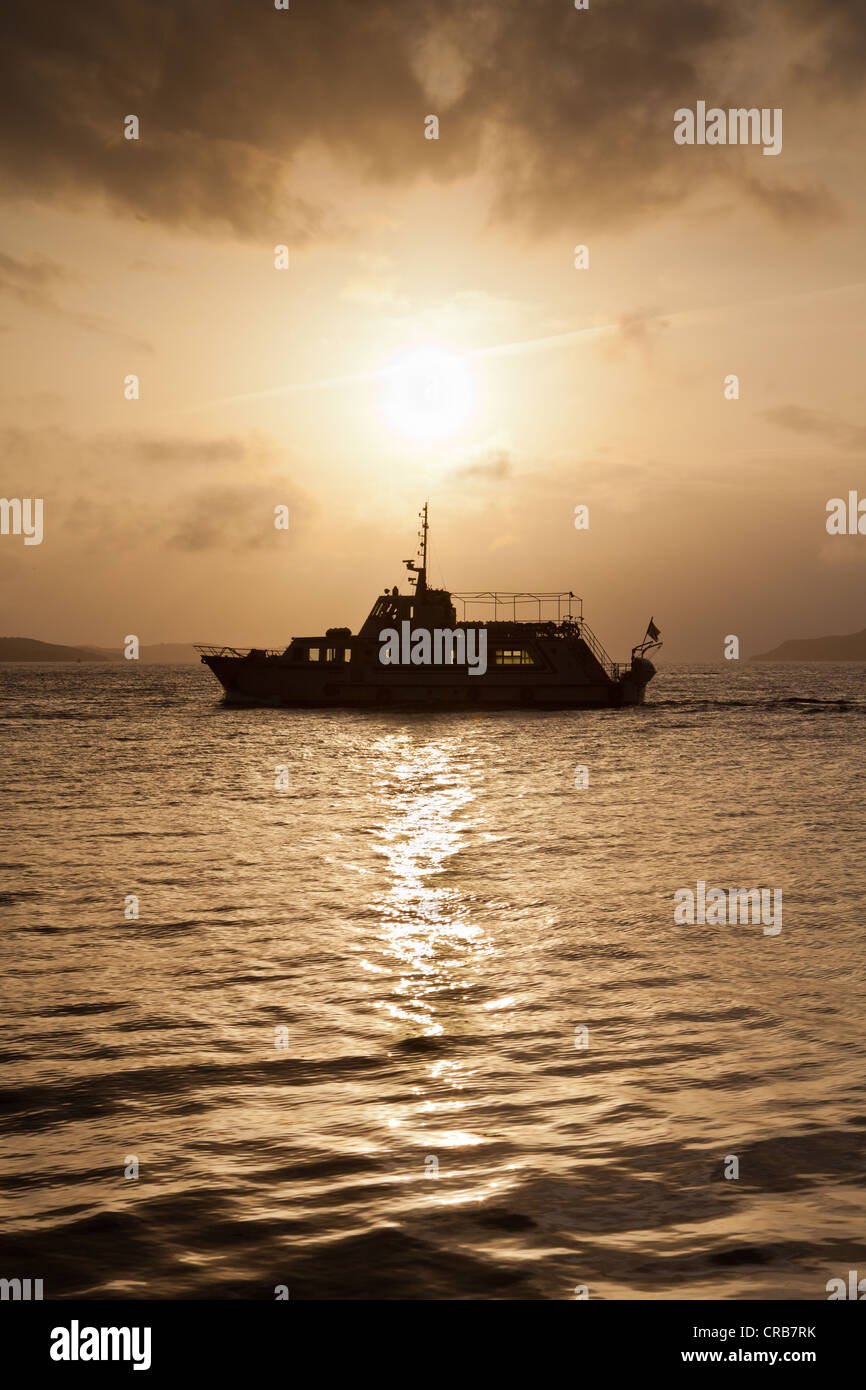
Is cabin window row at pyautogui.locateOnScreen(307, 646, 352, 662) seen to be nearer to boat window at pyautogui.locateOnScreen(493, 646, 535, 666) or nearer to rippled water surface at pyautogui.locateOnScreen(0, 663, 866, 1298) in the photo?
boat window at pyautogui.locateOnScreen(493, 646, 535, 666)

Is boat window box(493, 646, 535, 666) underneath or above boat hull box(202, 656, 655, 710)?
above

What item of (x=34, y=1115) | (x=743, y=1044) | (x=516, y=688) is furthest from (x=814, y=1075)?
(x=516, y=688)

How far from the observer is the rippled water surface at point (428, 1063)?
19.5 feet

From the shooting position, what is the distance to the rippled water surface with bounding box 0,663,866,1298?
5.94m

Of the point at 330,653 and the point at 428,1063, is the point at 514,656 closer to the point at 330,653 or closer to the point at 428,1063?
the point at 330,653

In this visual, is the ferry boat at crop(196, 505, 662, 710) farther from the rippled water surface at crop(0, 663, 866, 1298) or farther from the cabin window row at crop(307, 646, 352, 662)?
the rippled water surface at crop(0, 663, 866, 1298)

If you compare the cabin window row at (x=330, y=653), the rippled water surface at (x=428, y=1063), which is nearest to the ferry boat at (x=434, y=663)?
the cabin window row at (x=330, y=653)

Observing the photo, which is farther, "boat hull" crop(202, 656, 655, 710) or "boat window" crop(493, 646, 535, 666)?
"boat window" crop(493, 646, 535, 666)

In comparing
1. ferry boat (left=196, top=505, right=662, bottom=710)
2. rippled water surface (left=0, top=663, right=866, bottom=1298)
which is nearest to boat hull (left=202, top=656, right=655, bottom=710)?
ferry boat (left=196, top=505, right=662, bottom=710)

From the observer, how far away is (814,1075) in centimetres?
885

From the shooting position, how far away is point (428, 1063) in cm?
921

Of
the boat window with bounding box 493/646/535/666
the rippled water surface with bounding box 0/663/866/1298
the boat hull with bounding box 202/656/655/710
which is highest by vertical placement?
the boat window with bounding box 493/646/535/666

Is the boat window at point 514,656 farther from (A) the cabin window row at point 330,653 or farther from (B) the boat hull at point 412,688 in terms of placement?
(A) the cabin window row at point 330,653
